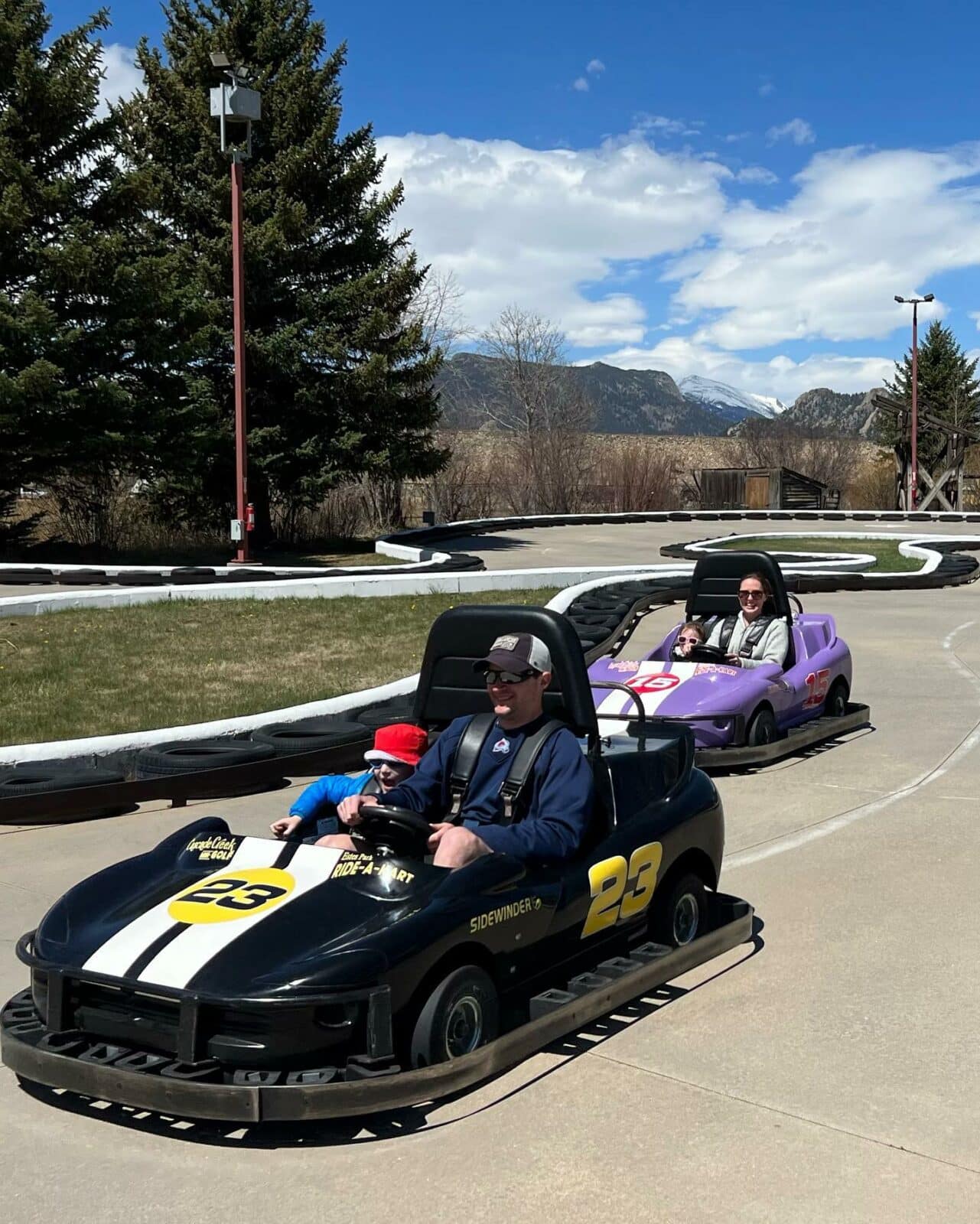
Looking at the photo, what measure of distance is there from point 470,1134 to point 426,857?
2.95ft

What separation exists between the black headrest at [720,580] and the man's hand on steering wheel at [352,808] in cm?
567

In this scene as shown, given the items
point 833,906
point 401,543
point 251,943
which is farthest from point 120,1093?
point 401,543

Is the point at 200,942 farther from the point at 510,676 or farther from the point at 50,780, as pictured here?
the point at 50,780

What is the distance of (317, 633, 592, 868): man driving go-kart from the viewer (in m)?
A: 4.12

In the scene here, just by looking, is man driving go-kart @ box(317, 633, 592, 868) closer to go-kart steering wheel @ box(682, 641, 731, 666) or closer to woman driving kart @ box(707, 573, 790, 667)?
go-kart steering wheel @ box(682, 641, 731, 666)

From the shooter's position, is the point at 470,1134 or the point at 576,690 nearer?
the point at 470,1134

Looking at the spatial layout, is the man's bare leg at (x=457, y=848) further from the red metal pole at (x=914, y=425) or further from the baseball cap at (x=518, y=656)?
the red metal pole at (x=914, y=425)

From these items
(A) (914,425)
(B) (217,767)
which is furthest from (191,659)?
(A) (914,425)

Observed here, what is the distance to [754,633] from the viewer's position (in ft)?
30.3

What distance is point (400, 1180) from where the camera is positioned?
3211mm

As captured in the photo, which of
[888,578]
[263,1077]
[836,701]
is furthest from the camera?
[888,578]

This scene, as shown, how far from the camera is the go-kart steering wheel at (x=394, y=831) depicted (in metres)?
3.96

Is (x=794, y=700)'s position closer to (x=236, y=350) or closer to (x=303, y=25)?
(x=236, y=350)

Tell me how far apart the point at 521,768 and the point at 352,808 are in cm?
56
